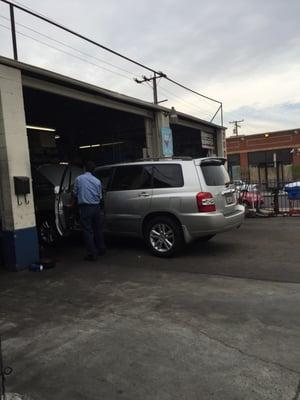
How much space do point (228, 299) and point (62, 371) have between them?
254cm

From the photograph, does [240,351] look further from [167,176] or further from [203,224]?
[167,176]

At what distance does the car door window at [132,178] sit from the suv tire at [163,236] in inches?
30.4

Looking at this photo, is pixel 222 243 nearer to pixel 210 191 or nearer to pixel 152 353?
pixel 210 191

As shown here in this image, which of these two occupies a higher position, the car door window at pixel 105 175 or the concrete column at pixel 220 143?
the concrete column at pixel 220 143

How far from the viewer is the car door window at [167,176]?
819 cm

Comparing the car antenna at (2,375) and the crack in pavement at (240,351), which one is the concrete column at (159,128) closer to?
the crack in pavement at (240,351)

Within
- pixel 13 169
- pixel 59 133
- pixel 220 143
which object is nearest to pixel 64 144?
pixel 59 133

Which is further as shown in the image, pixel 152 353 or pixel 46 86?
pixel 46 86

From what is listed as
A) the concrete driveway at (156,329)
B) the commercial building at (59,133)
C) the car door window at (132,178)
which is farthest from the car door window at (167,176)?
the commercial building at (59,133)

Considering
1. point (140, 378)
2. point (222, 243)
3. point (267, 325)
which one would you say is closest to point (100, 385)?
point (140, 378)

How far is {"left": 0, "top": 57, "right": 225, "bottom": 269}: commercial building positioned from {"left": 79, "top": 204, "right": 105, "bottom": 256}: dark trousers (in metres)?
0.92

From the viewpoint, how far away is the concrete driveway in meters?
3.43

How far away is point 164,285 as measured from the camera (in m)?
6.30

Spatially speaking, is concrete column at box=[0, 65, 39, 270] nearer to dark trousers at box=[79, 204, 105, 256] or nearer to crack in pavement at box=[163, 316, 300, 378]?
dark trousers at box=[79, 204, 105, 256]
